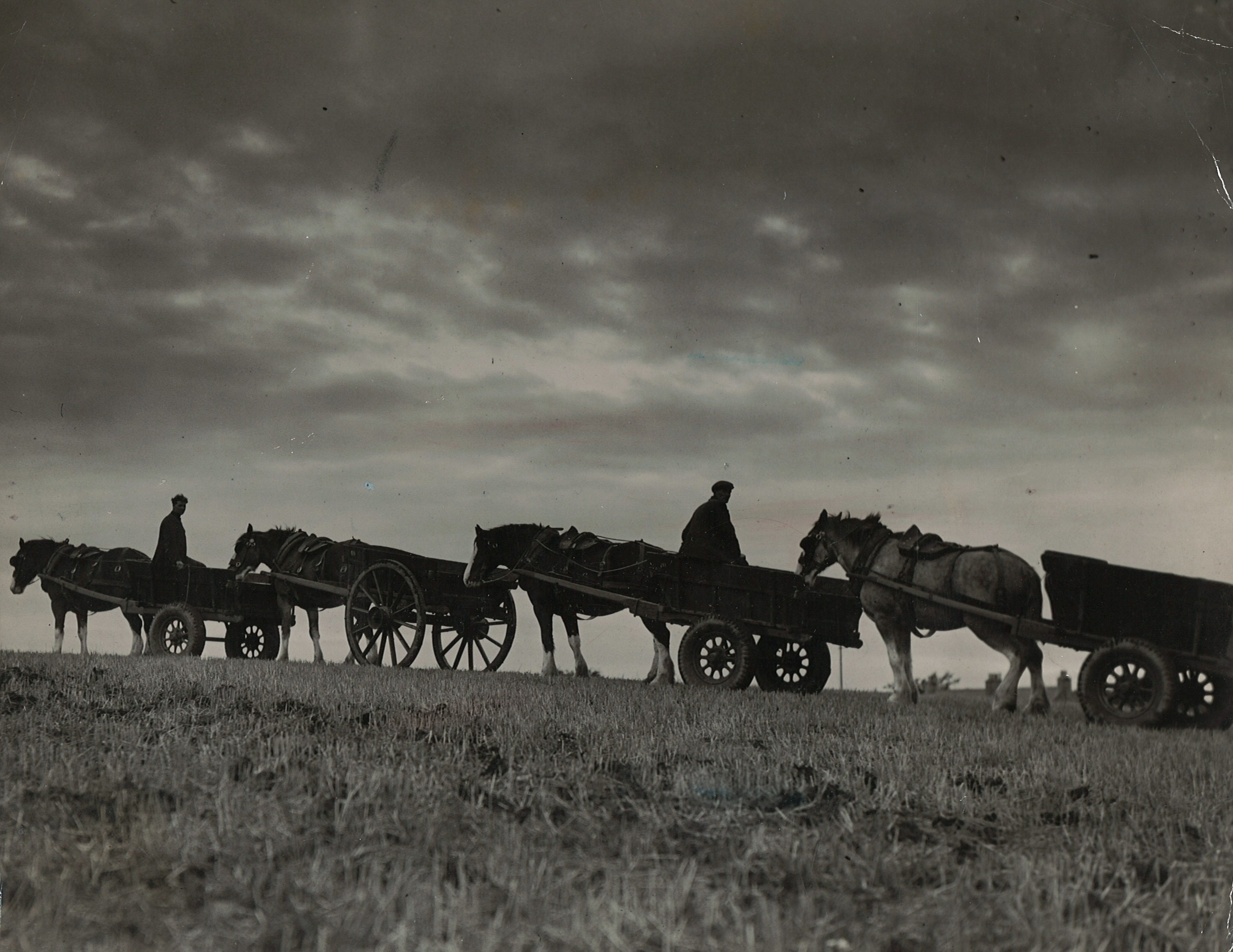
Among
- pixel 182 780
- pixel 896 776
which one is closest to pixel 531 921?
pixel 182 780

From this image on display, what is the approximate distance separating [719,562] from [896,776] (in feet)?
19.3

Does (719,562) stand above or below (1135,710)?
above

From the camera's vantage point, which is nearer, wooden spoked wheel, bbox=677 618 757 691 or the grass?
the grass

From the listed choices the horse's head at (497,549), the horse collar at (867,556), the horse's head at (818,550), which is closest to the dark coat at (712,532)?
the horse's head at (818,550)

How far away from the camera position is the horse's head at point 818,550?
452 inches

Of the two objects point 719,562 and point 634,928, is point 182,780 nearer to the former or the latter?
point 634,928

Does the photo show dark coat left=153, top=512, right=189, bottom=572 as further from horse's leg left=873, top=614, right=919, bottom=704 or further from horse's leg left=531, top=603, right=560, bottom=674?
horse's leg left=873, top=614, right=919, bottom=704

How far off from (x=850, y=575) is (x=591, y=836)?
293 inches

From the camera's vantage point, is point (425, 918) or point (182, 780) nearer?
point (425, 918)

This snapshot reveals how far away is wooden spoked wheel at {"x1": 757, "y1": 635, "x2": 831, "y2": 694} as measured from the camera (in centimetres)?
1152

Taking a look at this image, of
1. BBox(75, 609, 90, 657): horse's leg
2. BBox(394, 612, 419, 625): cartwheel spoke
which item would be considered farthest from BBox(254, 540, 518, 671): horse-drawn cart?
BBox(75, 609, 90, 657): horse's leg

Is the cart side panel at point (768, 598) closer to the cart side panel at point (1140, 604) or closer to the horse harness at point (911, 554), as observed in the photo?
the horse harness at point (911, 554)

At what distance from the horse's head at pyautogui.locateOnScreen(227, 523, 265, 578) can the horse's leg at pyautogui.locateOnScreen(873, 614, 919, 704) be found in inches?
370

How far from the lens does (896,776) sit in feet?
18.4
